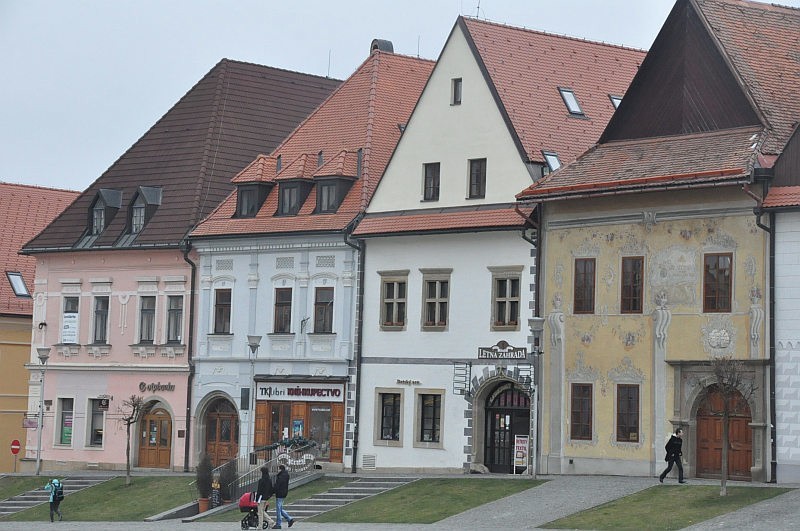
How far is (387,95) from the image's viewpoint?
225 ft

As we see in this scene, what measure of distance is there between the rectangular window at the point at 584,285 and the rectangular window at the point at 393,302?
7.61 metres

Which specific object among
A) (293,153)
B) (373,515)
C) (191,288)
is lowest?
(373,515)

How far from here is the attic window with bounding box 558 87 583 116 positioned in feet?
206

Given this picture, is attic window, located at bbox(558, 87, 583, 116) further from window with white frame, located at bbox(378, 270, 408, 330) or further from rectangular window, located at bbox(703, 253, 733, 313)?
rectangular window, located at bbox(703, 253, 733, 313)

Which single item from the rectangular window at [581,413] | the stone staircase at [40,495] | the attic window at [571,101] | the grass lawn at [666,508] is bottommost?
the stone staircase at [40,495]

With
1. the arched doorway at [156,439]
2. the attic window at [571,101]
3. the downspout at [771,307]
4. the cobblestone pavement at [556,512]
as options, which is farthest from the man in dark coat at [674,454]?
the arched doorway at [156,439]

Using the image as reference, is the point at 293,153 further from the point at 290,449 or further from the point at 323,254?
the point at 290,449

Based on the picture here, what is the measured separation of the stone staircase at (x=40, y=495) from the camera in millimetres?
66375

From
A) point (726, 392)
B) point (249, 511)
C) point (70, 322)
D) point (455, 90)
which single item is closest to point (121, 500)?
point (249, 511)

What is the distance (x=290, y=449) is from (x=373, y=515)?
1060cm

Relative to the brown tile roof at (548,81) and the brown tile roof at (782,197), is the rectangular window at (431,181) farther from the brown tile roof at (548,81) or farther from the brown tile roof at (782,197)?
the brown tile roof at (782,197)

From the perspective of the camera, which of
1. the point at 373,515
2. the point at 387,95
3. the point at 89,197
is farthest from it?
the point at 89,197

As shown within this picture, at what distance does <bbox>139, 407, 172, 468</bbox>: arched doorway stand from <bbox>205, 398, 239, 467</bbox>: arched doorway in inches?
70.2

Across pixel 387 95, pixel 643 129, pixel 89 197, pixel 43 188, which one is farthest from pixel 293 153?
pixel 43 188
